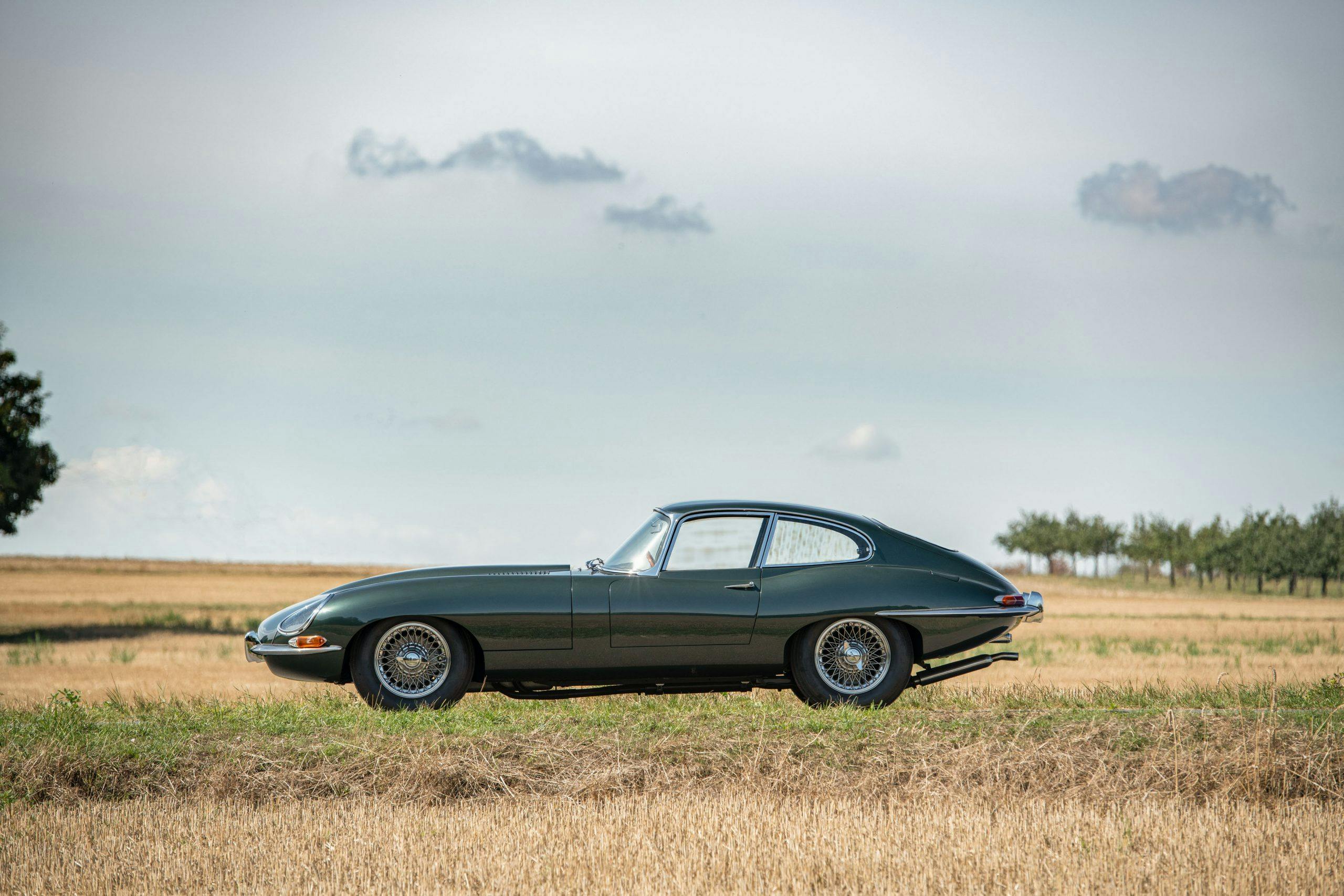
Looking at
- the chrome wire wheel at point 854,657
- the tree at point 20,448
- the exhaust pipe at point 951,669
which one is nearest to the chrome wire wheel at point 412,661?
the chrome wire wheel at point 854,657

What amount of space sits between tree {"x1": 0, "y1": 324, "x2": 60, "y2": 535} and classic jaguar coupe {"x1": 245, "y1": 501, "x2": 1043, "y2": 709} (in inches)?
1175

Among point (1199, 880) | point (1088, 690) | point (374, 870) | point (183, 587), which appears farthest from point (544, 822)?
point (183, 587)

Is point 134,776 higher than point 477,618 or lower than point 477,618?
lower

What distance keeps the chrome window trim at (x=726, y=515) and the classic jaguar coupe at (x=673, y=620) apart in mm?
12

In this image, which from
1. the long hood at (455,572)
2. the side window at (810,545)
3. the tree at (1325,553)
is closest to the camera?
the long hood at (455,572)

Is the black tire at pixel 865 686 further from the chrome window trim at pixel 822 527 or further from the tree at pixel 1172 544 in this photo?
the tree at pixel 1172 544

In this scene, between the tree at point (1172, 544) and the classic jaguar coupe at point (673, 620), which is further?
the tree at point (1172, 544)

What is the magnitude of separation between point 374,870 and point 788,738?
10.1ft

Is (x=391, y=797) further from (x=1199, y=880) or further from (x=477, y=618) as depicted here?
(x=1199, y=880)

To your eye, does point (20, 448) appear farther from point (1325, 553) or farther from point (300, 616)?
point (1325, 553)

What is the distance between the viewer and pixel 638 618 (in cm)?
886

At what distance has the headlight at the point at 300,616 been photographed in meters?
8.80

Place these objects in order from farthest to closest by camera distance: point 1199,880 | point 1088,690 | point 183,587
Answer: point 183,587
point 1088,690
point 1199,880

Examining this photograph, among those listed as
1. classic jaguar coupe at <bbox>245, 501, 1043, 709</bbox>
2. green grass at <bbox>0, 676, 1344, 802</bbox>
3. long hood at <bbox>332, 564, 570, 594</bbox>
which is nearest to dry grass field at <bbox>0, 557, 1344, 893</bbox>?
green grass at <bbox>0, 676, 1344, 802</bbox>
